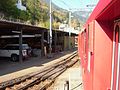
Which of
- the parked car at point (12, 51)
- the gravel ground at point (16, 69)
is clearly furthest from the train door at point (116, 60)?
the parked car at point (12, 51)

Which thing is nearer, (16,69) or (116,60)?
(116,60)

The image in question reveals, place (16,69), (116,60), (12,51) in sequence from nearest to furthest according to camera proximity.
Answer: (116,60) < (16,69) < (12,51)

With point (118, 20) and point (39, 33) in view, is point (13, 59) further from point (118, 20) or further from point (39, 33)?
point (118, 20)

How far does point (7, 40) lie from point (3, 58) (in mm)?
5079

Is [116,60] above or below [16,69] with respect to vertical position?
above

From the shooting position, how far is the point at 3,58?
3384 cm

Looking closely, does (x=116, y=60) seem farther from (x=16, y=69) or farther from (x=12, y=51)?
(x=12, y=51)

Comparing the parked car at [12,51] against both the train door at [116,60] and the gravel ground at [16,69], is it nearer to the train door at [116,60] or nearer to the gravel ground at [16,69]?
the gravel ground at [16,69]

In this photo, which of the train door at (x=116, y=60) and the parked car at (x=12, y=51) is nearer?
the train door at (x=116, y=60)

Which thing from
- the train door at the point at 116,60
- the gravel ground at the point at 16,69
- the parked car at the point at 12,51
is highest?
the train door at the point at 116,60

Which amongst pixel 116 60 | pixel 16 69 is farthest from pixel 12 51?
pixel 116 60

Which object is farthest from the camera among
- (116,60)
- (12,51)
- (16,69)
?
(12,51)

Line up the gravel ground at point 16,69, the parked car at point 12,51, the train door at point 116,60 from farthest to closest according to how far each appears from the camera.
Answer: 1. the parked car at point 12,51
2. the gravel ground at point 16,69
3. the train door at point 116,60

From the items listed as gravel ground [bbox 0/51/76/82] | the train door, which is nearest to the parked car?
gravel ground [bbox 0/51/76/82]
